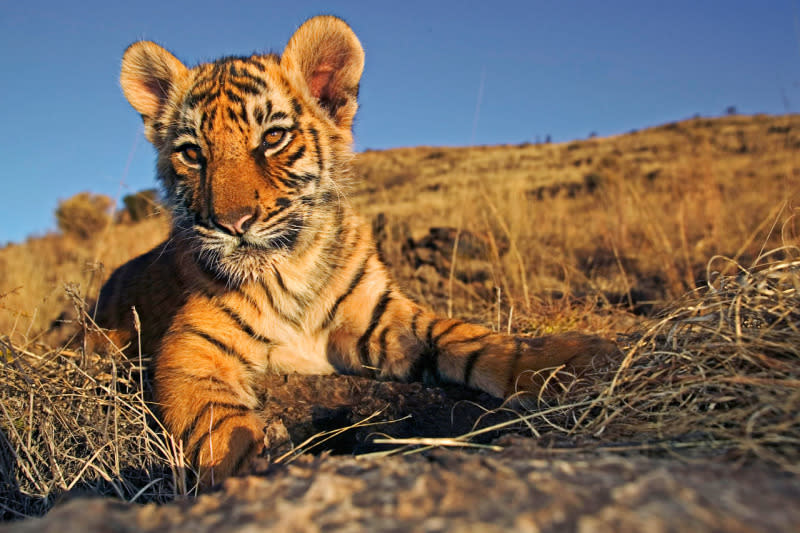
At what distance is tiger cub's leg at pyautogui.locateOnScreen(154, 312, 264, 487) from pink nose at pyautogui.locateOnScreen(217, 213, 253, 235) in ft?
2.31

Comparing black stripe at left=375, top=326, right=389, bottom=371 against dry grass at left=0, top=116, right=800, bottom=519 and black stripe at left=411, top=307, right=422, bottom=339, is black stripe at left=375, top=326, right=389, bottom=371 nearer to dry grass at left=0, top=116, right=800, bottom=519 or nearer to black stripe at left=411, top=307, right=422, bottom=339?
black stripe at left=411, top=307, right=422, bottom=339

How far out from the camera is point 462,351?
10.2ft

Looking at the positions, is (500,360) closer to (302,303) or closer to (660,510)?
(302,303)

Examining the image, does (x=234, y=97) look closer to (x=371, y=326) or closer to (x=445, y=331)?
(x=371, y=326)

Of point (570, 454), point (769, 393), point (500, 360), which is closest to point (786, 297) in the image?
point (769, 393)

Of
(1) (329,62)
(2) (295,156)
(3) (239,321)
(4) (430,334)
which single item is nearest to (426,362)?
(4) (430,334)

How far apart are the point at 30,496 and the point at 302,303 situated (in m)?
1.64

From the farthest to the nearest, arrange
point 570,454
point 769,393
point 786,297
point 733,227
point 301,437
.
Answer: point 733,227
point 301,437
point 786,297
point 769,393
point 570,454

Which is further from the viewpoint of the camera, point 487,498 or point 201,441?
point 201,441

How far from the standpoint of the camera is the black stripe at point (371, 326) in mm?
3457

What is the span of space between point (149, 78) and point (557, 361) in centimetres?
323

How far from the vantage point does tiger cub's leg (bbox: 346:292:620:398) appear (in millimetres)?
2861

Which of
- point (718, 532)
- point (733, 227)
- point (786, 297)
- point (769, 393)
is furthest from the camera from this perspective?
point (733, 227)

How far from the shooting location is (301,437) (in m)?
2.69
